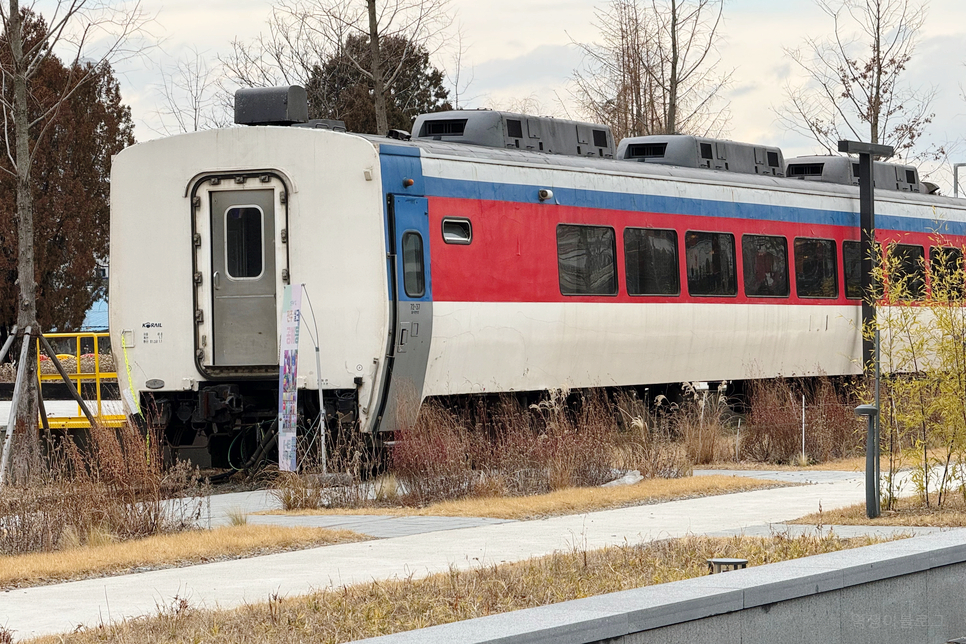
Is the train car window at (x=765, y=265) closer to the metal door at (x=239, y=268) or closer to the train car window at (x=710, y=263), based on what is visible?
the train car window at (x=710, y=263)

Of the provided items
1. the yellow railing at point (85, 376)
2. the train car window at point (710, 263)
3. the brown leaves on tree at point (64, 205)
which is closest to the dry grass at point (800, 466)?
the train car window at point (710, 263)

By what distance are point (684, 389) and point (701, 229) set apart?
2.09 metres

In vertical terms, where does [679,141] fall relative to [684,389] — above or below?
above

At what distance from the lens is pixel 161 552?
33.3ft

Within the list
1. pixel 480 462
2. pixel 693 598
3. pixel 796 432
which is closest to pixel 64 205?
pixel 796 432

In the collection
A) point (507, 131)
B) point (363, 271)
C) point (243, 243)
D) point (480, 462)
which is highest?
point (507, 131)

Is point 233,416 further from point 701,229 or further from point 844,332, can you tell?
point 844,332

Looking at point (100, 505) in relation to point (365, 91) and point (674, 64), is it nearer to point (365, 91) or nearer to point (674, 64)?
point (674, 64)

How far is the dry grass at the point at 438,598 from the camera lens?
708 centimetres

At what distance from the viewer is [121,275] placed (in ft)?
54.7

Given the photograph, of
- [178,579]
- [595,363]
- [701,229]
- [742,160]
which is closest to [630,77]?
[742,160]

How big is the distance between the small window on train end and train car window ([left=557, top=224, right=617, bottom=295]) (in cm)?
155

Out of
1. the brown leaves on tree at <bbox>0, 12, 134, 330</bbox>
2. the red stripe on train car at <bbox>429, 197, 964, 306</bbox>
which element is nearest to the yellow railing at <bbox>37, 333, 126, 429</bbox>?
the red stripe on train car at <bbox>429, 197, 964, 306</bbox>

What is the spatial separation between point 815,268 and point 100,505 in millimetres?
13192
